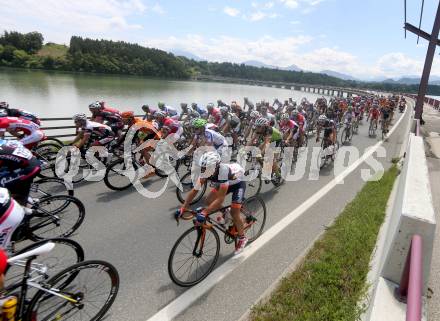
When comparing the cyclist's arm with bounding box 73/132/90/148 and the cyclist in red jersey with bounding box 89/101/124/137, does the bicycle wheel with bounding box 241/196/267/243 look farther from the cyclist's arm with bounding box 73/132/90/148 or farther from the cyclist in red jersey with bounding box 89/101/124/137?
the cyclist in red jersey with bounding box 89/101/124/137

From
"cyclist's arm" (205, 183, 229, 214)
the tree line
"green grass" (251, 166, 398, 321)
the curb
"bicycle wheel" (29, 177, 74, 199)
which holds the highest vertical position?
the tree line

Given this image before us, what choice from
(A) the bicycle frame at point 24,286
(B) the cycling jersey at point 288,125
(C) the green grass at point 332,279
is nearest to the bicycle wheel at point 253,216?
(C) the green grass at point 332,279

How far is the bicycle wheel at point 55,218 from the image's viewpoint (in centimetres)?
475

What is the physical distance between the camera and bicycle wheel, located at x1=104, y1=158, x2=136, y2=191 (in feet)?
24.1

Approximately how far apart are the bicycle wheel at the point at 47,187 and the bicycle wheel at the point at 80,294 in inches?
111

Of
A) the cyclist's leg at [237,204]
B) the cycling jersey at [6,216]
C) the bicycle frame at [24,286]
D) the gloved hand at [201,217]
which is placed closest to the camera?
the bicycle frame at [24,286]

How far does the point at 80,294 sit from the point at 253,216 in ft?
9.92

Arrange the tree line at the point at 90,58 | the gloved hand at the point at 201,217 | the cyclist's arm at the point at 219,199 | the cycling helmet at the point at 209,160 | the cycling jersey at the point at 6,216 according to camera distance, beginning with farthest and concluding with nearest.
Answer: the tree line at the point at 90,58 → the cycling helmet at the point at 209,160 → the cyclist's arm at the point at 219,199 → the gloved hand at the point at 201,217 → the cycling jersey at the point at 6,216

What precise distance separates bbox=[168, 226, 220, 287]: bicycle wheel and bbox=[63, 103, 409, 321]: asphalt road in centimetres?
18

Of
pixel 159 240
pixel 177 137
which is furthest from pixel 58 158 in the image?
pixel 159 240

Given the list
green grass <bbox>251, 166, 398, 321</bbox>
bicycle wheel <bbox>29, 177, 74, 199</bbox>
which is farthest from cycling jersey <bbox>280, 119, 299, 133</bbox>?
bicycle wheel <bbox>29, 177, 74, 199</bbox>

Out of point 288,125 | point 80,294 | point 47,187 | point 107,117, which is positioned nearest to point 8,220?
point 80,294

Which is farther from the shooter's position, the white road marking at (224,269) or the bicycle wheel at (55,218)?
the bicycle wheel at (55,218)

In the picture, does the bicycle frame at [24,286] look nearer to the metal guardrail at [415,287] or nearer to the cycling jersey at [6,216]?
the cycling jersey at [6,216]
